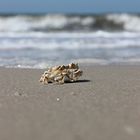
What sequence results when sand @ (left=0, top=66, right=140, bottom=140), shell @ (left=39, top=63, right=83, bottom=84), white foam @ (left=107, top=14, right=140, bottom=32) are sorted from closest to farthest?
1. sand @ (left=0, top=66, right=140, bottom=140)
2. shell @ (left=39, top=63, right=83, bottom=84)
3. white foam @ (left=107, top=14, right=140, bottom=32)

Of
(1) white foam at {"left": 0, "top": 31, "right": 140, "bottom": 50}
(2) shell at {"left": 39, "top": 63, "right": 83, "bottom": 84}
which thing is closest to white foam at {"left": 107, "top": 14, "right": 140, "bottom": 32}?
(1) white foam at {"left": 0, "top": 31, "right": 140, "bottom": 50}

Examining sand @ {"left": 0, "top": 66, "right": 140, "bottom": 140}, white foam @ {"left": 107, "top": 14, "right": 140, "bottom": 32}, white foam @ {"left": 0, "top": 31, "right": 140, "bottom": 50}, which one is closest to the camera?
sand @ {"left": 0, "top": 66, "right": 140, "bottom": 140}

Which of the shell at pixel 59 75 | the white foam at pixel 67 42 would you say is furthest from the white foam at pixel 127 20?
the shell at pixel 59 75

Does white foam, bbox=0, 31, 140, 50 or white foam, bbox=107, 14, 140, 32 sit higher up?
white foam, bbox=107, 14, 140, 32

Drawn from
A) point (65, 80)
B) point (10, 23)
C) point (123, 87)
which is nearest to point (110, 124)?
point (123, 87)

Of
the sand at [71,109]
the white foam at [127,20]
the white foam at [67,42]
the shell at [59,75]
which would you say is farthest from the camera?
the white foam at [127,20]

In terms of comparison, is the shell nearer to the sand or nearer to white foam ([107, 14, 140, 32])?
the sand

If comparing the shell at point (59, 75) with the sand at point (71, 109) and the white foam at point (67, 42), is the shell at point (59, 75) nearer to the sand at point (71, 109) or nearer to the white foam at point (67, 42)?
the sand at point (71, 109)

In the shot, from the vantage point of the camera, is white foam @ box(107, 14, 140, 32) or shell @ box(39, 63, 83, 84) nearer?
shell @ box(39, 63, 83, 84)

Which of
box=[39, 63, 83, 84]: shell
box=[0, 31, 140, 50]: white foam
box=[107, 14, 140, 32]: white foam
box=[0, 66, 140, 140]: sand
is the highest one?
box=[107, 14, 140, 32]: white foam
